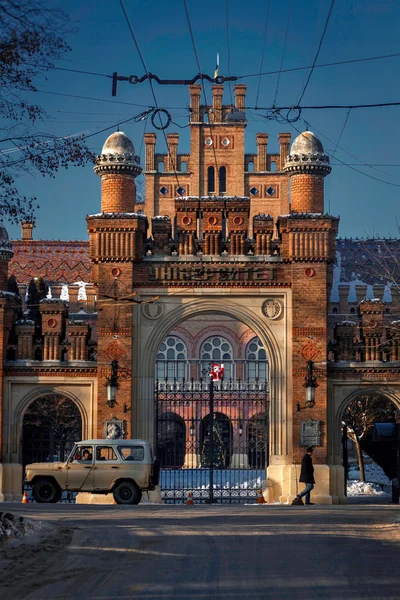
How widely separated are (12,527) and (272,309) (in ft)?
53.3

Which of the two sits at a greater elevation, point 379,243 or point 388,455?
point 379,243

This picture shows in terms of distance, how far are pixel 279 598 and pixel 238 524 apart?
8.24 m

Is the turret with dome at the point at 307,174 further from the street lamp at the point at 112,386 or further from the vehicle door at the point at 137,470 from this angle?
the vehicle door at the point at 137,470

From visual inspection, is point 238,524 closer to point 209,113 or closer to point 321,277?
point 321,277

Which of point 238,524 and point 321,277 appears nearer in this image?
point 238,524

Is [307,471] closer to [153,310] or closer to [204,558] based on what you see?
[153,310]

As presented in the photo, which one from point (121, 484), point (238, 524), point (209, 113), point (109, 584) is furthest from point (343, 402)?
point (209, 113)

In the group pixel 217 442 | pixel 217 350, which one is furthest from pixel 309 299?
pixel 217 350

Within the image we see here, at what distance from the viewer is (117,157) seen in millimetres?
34000

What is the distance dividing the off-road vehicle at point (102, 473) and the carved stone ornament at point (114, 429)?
322 cm

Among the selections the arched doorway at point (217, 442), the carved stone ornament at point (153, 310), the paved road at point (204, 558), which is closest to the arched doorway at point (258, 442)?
the arched doorway at point (217, 442)

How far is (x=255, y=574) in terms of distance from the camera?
14680 mm

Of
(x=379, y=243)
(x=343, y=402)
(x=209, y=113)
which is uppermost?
(x=209, y=113)

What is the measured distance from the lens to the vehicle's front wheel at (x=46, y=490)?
29.0m
